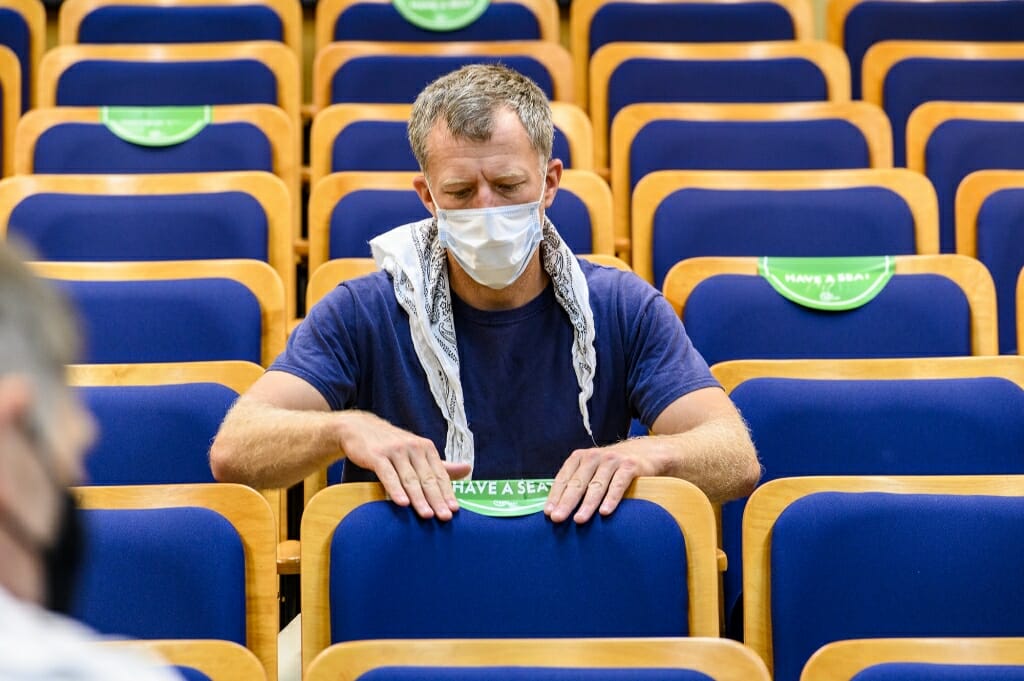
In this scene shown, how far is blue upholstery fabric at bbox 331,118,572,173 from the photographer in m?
1.12

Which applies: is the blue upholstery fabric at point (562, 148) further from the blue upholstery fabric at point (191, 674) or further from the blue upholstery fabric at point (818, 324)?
the blue upholstery fabric at point (191, 674)

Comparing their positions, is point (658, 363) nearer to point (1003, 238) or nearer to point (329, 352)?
point (329, 352)

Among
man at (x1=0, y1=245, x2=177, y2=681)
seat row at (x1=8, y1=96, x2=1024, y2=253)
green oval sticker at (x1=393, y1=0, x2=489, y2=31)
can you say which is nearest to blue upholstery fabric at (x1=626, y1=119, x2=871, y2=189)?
seat row at (x1=8, y1=96, x2=1024, y2=253)

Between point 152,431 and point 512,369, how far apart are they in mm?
196

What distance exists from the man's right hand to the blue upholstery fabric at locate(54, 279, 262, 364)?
0.83 ft

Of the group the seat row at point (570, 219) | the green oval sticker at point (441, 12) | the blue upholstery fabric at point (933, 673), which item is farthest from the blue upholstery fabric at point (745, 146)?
the blue upholstery fabric at point (933, 673)

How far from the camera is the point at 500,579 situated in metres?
0.55

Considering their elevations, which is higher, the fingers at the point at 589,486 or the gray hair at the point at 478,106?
the gray hair at the point at 478,106

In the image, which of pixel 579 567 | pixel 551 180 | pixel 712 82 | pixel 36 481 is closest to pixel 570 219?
pixel 551 180

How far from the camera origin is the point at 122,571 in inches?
22.8

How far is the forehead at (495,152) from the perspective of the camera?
0.71 m

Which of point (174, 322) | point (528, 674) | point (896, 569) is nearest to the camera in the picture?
point (528, 674)

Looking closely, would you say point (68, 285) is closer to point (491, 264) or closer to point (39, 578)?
point (491, 264)

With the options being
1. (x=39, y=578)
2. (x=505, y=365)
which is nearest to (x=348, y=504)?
(x=505, y=365)
